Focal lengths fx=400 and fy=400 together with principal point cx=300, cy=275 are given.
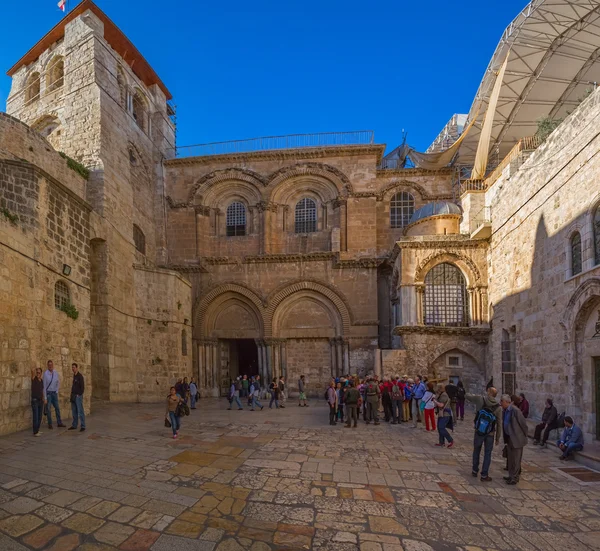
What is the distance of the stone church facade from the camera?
9672mm

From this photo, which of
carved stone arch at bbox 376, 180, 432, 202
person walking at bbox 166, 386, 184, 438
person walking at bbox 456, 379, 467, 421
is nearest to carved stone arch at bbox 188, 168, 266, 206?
carved stone arch at bbox 376, 180, 432, 202

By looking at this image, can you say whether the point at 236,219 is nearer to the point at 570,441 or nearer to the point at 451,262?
the point at 451,262

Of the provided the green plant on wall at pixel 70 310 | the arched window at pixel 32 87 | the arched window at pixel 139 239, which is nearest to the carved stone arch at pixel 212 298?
the arched window at pixel 139 239

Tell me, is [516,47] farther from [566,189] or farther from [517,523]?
[517,523]

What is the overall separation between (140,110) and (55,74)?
4.01 metres

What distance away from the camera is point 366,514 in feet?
16.1

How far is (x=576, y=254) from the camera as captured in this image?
1001cm

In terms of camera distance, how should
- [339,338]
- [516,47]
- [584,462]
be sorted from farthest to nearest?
[339,338]
[516,47]
[584,462]

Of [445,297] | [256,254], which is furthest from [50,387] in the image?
[445,297]

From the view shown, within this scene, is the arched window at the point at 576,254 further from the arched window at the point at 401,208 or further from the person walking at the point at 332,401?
the arched window at the point at 401,208

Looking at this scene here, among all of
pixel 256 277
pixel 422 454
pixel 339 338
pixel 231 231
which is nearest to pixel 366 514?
pixel 422 454

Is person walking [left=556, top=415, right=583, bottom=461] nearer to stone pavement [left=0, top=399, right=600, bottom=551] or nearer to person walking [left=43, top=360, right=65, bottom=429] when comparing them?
stone pavement [left=0, top=399, right=600, bottom=551]

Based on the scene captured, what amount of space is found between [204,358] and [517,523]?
17245 millimetres

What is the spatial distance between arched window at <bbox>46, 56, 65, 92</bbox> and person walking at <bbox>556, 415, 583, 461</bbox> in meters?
23.5
